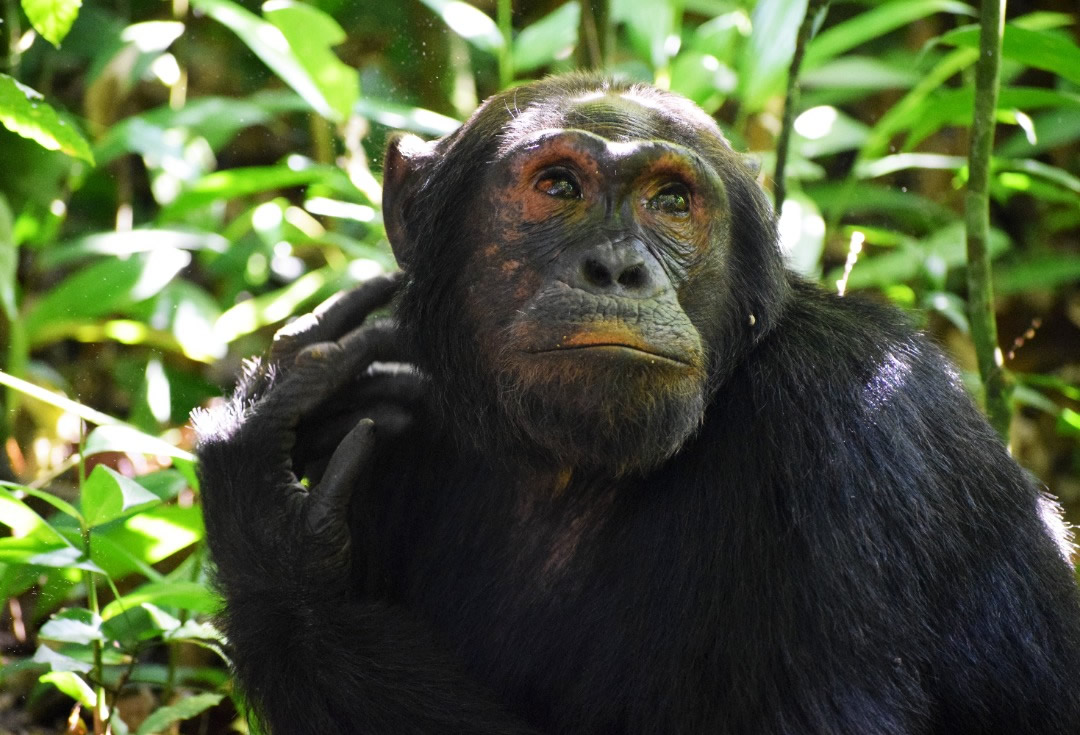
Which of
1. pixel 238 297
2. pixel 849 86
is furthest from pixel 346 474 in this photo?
pixel 849 86

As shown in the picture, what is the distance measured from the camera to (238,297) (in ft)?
25.5

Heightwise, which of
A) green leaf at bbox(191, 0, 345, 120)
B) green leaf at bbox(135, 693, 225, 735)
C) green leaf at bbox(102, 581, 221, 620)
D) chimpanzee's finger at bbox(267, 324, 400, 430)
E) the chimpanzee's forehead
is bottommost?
green leaf at bbox(135, 693, 225, 735)

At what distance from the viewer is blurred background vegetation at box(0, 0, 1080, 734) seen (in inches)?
181

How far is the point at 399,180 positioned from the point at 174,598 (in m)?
1.70

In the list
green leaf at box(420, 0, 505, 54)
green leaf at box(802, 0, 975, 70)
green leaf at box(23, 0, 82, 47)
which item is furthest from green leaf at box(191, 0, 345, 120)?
green leaf at box(802, 0, 975, 70)

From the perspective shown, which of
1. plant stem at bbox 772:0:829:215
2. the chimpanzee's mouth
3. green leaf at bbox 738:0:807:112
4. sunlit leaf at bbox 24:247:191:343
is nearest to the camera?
the chimpanzee's mouth

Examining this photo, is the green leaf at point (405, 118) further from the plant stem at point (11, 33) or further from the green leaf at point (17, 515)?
the green leaf at point (17, 515)

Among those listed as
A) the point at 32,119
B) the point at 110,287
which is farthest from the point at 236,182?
the point at 32,119

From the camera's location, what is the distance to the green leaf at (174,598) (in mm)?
4266

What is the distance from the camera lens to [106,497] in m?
4.04

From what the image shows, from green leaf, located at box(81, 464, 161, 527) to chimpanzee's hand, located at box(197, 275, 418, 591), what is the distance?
0.95ft

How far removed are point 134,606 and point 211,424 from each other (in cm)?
73

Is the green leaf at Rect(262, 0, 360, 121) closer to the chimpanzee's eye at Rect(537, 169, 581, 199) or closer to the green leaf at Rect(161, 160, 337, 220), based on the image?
the green leaf at Rect(161, 160, 337, 220)

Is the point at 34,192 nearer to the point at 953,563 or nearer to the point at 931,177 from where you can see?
the point at 953,563
